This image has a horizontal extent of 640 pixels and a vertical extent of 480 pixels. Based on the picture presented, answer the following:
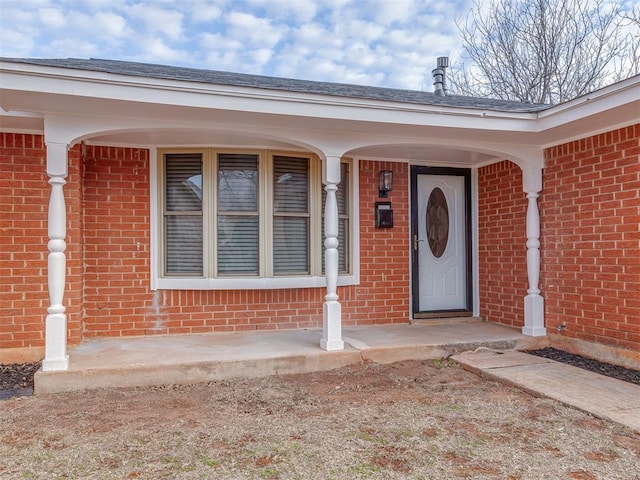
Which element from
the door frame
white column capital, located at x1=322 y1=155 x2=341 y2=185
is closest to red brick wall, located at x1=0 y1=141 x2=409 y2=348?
the door frame

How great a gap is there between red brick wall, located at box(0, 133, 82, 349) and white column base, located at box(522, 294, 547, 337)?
475cm

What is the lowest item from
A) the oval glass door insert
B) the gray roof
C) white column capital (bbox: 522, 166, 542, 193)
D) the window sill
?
the window sill

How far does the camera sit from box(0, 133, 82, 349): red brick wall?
442 centimetres

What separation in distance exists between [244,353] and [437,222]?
3.18 meters

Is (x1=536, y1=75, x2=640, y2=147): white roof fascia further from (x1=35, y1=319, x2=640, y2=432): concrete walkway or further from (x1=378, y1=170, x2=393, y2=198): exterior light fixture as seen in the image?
(x1=35, y1=319, x2=640, y2=432): concrete walkway

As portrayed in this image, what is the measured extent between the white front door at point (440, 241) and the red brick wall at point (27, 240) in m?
3.91

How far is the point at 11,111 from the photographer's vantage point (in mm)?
3908

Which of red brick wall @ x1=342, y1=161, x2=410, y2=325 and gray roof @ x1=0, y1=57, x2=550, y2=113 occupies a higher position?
gray roof @ x1=0, y1=57, x2=550, y2=113

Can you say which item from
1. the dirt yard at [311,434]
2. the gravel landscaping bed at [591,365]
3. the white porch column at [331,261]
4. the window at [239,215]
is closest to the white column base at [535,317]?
the gravel landscaping bed at [591,365]

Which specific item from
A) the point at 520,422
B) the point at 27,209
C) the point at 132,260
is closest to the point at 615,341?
the point at 520,422

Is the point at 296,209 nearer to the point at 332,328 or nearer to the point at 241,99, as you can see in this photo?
the point at 332,328

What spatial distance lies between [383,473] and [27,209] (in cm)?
404

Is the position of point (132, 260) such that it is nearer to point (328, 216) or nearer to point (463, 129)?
point (328, 216)

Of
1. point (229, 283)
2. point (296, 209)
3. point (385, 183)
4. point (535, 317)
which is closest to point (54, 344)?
point (229, 283)
